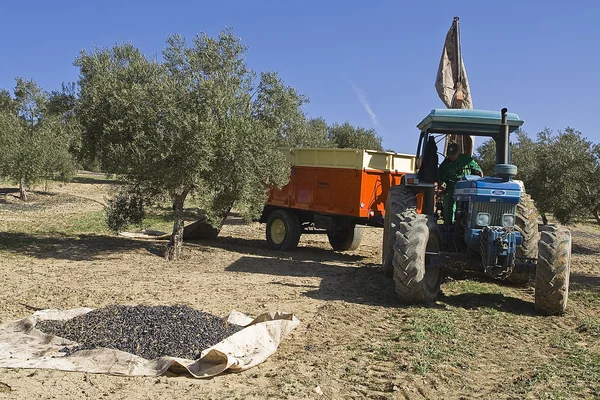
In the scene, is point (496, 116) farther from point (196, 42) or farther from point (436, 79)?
point (196, 42)

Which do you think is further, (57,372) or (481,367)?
(481,367)

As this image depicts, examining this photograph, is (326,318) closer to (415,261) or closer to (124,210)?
(415,261)

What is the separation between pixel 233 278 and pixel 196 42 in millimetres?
5398

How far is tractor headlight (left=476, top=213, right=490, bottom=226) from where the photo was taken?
24.3 ft

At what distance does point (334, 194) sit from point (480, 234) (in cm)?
509

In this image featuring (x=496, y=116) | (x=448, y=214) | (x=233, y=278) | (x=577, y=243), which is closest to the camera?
(x=496, y=116)

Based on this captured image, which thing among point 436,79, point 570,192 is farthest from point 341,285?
point 570,192

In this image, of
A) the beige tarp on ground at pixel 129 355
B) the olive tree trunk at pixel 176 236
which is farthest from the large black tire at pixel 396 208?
the olive tree trunk at pixel 176 236

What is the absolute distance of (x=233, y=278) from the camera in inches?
369

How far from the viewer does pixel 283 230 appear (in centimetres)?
1342

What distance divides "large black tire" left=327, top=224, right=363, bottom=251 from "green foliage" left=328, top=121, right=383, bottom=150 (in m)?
19.2

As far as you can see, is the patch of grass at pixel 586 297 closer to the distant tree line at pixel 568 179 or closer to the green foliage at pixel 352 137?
the distant tree line at pixel 568 179

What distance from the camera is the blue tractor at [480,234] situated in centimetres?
693

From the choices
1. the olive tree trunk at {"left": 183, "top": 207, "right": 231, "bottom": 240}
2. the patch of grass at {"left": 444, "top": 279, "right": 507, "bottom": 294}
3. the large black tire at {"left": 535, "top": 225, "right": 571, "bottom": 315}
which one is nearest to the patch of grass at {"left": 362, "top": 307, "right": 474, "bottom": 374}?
the large black tire at {"left": 535, "top": 225, "right": 571, "bottom": 315}
